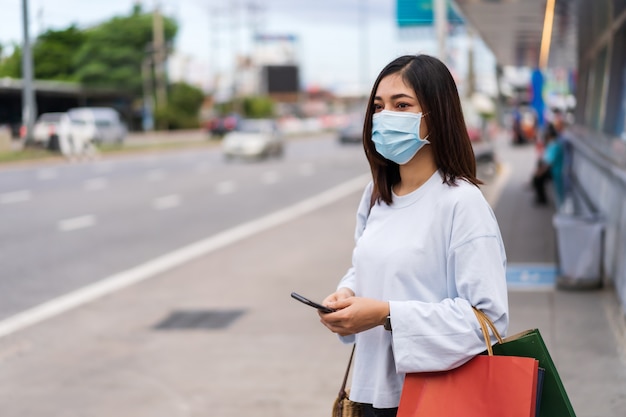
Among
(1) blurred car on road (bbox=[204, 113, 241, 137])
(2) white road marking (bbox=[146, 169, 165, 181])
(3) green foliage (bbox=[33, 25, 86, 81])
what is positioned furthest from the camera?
(1) blurred car on road (bbox=[204, 113, 241, 137])

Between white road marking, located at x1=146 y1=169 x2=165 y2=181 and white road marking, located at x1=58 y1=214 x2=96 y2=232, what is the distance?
9.86m

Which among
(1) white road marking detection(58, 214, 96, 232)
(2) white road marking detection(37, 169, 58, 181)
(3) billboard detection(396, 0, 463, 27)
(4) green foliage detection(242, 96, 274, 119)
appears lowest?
(4) green foliage detection(242, 96, 274, 119)

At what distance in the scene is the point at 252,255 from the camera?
493 inches

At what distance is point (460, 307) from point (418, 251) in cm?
19

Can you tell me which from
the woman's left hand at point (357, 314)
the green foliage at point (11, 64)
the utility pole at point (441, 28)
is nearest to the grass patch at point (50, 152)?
the green foliage at point (11, 64)

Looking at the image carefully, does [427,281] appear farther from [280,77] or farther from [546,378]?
[280,77]

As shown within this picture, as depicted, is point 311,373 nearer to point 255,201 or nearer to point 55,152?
point 255,201

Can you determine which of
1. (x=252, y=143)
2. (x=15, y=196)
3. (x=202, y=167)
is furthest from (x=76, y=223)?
(x=252, y=143)

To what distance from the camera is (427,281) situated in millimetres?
2547

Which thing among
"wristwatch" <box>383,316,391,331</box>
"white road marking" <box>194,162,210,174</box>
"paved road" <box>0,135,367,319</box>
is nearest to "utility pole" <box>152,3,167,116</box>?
"white road marking" <box>194,162,210,174</box>

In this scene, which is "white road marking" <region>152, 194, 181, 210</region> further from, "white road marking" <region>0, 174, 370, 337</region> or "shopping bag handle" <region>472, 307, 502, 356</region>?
"shopping bag handle" <region>472, 307, 502, 356</region>

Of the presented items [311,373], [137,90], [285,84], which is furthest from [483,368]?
[285,84]

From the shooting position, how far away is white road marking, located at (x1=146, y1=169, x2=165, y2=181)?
2717 centimetres

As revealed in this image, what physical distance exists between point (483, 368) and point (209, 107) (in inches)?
4761
